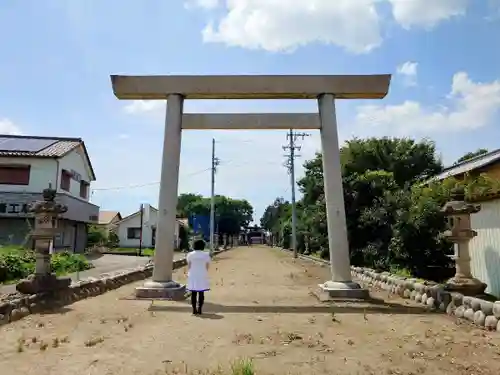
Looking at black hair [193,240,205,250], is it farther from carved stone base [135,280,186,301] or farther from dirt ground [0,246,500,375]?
carved stone base [135,280,186,301]

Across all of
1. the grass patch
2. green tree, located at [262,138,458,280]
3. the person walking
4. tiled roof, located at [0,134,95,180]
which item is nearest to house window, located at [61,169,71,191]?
tiled roof, located at [0,134,95,180]

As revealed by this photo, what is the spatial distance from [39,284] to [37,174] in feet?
60.9

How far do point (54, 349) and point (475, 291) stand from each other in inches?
316

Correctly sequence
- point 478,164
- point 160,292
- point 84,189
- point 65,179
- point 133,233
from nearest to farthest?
1. point 160,292
2. point 478,164
3. point 65,179
4. point 84,189
5. point 133,233

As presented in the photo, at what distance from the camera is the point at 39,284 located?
384 inches

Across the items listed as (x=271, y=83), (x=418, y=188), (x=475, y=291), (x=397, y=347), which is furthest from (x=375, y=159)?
(x=397, y=347)

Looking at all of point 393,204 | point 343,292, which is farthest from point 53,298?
point 393,204

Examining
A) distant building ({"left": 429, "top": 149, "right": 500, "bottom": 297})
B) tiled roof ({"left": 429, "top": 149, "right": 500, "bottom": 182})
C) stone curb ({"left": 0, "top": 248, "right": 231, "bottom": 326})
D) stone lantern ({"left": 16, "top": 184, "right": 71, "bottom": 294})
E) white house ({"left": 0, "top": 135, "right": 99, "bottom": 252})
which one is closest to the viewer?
stone curb ({"left": 0, "top": 248, "right": 231, "bottom": 326})

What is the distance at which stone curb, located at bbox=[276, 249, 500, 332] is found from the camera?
757 centimetres

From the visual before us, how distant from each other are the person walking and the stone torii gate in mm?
2253

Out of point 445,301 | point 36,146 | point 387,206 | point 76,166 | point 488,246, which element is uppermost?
point 36,146

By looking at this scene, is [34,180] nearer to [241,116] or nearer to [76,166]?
[76,166]

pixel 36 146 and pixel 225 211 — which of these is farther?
pixel 225 211

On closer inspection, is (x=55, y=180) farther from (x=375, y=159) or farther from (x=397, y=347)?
(x=397, y=347)
